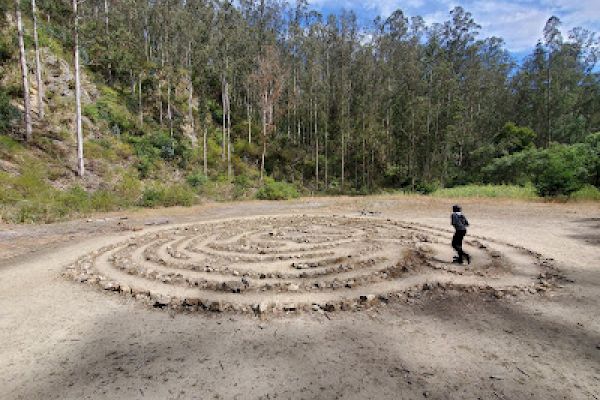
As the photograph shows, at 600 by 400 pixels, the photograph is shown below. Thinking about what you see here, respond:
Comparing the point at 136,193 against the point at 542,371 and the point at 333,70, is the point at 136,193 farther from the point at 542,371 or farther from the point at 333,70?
the point at 333,70

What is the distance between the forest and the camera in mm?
33625

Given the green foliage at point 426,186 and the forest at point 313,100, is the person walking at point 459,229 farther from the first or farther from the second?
the green foliage at point 426,186

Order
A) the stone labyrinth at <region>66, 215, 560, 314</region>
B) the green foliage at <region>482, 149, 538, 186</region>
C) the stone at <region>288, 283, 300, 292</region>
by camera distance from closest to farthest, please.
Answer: the stone labyrinth at <region>66, 215, 560, 314</region>, the stone at <region>288, 283, 300, 292</region>, the green foliage at <region>482, 149, 538, 186</region>

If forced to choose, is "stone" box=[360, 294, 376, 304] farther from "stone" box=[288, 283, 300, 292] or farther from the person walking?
the person walking

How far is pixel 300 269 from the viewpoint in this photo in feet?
27.3

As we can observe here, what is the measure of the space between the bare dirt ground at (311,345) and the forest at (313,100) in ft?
71.4

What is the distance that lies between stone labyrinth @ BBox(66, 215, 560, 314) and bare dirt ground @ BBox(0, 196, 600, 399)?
0.52 ft

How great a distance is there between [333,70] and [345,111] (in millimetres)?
7484

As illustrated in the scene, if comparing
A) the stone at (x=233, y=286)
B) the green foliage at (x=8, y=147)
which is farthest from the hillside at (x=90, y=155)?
the stone at (x=233, y=286)

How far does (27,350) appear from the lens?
4.70 metres

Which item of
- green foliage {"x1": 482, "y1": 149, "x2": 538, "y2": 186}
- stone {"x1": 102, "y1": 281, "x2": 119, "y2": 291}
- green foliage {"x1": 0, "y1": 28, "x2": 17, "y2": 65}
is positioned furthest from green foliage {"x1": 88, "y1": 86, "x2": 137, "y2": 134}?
green foliage {"x1": 482, "y1": 149, "x2": 538, "y2": 186}

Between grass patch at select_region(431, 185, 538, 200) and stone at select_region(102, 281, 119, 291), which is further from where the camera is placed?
grass patch at select_region(431, 185, 538, 200)

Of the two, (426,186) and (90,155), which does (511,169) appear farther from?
(90,155)

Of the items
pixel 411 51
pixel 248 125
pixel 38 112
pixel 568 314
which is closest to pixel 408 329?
pixel 568 314
